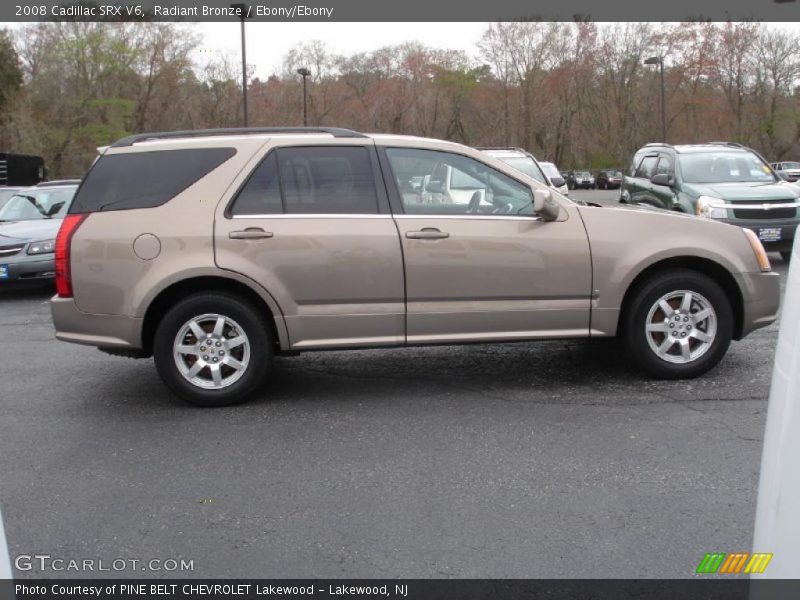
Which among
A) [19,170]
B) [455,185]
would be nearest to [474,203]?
[455,185]

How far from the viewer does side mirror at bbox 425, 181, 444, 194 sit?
5.89 metres

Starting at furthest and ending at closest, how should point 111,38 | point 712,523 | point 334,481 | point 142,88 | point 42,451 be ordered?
point 142,88 < point 111,38 < point 42,451 < point 334,481 < point 712,523

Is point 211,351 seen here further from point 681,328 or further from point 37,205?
point 37,205

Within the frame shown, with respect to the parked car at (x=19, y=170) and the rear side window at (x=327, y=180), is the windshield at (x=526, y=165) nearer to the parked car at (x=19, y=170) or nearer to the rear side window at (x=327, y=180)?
the rear side window at (x=327, y=180)

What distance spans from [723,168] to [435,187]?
860 centimetres

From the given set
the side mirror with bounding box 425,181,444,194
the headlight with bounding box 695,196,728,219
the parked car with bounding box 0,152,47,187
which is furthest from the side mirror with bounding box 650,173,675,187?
the parked car with bounding box 0,152,47,187

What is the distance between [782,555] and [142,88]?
52842mm

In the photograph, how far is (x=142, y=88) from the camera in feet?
164

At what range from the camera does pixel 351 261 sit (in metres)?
5.61

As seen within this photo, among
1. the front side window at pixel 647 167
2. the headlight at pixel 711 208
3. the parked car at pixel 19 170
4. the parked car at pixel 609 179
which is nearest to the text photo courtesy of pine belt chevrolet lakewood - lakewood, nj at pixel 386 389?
the headlight at pixel 711 208

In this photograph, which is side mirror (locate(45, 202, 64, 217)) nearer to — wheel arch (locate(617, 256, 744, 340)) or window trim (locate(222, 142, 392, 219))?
window trim (locate(222, 142, 392, 219))

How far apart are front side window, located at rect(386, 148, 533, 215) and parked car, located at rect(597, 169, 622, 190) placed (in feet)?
192
